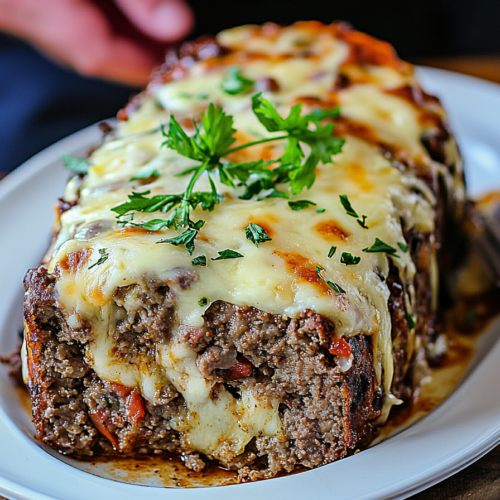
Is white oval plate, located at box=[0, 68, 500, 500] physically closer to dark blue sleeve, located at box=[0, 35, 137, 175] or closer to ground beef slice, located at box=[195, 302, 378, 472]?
ground beef slice, located at box=[195, 302, 378, 472]

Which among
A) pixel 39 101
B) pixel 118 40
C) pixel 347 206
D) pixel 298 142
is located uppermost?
pixel 298 142

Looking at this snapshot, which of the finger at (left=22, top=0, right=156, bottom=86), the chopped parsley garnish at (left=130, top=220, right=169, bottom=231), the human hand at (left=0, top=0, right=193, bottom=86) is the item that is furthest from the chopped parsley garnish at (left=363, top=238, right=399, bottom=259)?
the finger at (left=22, top=0, right=156, bottom=86)

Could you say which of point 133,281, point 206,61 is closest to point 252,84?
point 206,61

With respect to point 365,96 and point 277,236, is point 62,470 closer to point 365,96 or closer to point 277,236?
point 277,236

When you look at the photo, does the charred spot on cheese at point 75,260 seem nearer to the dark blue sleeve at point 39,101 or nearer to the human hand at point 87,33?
the human hand at point 87,33

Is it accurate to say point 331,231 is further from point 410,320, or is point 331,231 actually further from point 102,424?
point 102,424

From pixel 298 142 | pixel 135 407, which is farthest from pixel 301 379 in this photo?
pixel 298 142

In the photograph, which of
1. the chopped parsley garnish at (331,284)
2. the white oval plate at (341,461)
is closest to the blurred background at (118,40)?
the white oval plate at (341,461)
